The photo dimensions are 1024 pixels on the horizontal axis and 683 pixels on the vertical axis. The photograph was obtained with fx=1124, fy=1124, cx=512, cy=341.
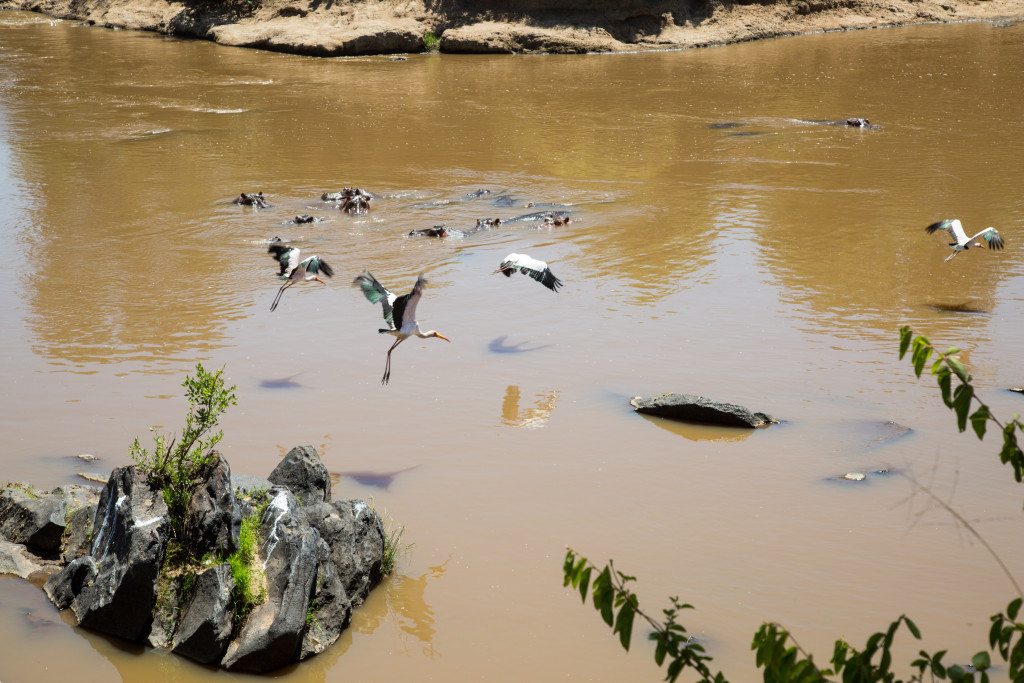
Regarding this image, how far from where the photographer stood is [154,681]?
4645 millimetres

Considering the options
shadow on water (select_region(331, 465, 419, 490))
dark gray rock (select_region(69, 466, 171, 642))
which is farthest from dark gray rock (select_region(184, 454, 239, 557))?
shadow on water (select_region(331, 465, 419, 490))

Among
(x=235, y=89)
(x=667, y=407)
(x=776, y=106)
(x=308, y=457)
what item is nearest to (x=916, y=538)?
(x=667, y=407)

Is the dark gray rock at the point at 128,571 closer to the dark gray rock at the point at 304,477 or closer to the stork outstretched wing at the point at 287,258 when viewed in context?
the dark gray rock at the point at 304,477

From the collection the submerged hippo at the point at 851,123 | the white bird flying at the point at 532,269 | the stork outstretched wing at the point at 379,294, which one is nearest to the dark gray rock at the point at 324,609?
the stork outstretched wing at the point at 379,294

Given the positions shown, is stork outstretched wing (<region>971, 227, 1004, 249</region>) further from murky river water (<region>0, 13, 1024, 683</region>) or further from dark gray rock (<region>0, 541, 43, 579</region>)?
dark gray rock (<region>0, 541, 43, 579</region>)

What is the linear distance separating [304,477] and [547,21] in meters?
19.1

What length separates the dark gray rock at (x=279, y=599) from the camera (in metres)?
4.66

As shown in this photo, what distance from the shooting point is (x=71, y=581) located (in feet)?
16.7

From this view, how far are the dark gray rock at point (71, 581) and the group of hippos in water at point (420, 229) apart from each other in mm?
6515

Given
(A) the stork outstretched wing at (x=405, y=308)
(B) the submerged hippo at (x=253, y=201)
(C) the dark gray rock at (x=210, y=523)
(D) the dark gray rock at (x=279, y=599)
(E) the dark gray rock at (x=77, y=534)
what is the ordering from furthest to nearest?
(B) the submerged hippo at (x=253, y=201) → (A) the stork outstretched wing at (x=405, y=308) → (E) the dark gray rock at (x=77, y=534) → (C) the dark gray rock at (x=210, y=523) → (D) the dark gray rock at (x=279, y=599)

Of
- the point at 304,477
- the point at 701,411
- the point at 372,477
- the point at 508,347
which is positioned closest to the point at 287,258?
the point at 508,347

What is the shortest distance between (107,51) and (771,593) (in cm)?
2280

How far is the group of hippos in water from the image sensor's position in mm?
11312

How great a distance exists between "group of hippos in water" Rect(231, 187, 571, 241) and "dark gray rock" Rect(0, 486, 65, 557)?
6116 millimetres
